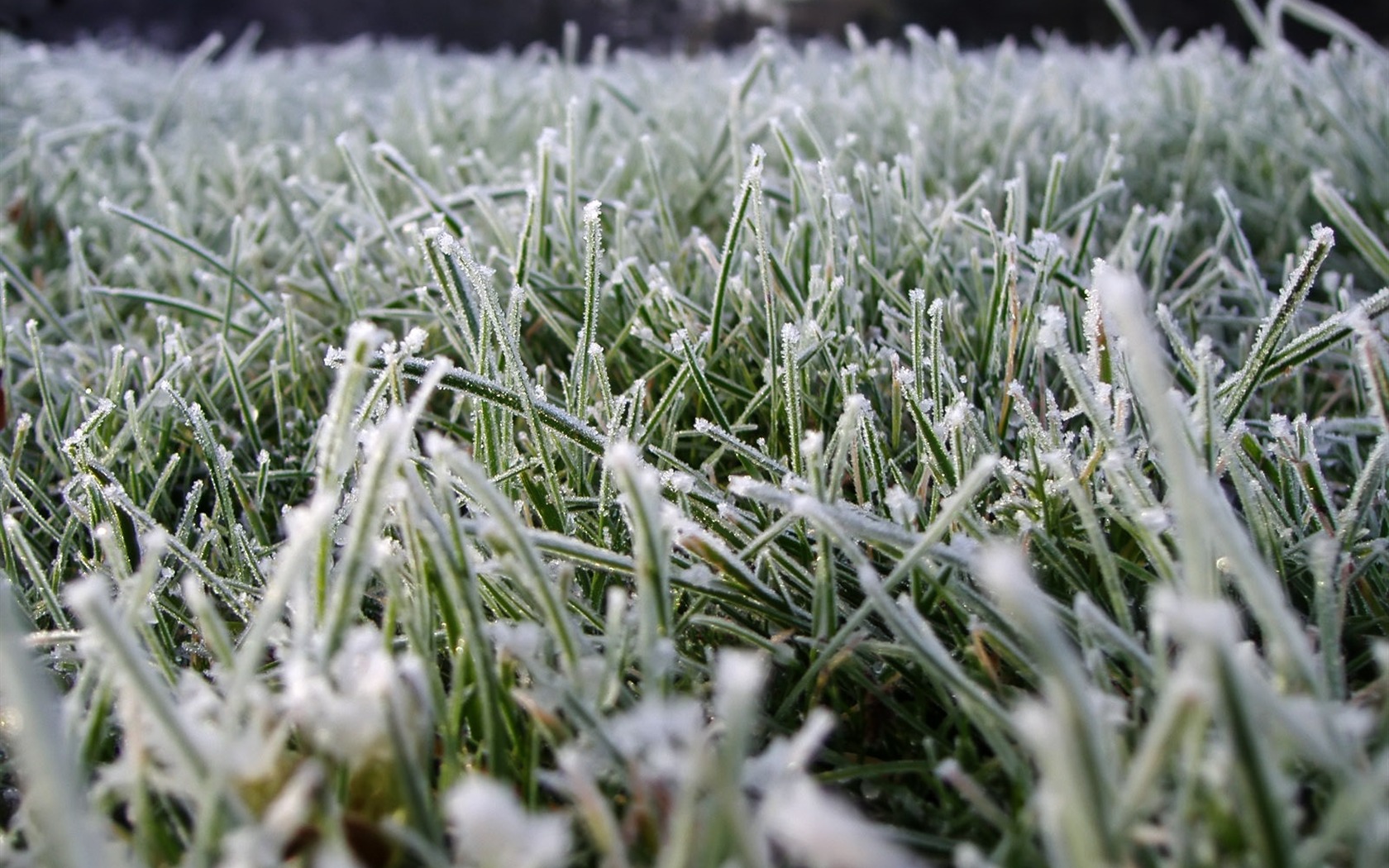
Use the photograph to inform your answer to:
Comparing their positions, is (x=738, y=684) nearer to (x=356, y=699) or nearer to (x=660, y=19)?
(x=356, y=699)

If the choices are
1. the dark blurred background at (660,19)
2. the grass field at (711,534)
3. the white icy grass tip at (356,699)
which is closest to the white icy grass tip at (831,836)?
the grass field at (711,534)

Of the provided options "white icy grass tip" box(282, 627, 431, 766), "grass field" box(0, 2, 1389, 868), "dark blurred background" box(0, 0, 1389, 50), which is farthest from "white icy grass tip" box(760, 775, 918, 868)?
"dark blurred background" box(0, 0, 1389, 50)

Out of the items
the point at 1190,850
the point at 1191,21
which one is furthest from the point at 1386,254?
the point at 1191,21

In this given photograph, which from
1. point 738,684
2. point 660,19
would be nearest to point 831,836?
point 738,684

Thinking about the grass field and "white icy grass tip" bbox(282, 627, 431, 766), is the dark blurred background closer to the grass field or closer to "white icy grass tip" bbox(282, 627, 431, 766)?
the grass field

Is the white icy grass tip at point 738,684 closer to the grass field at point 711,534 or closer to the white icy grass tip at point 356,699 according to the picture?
the grass field at point 711,534

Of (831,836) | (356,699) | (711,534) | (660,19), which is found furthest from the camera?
(660,19)
